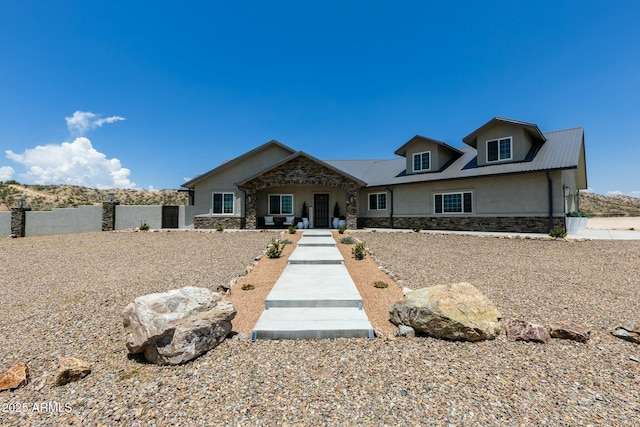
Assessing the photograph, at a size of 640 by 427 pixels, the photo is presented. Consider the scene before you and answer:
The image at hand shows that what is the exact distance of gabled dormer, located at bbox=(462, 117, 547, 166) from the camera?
15641 mm

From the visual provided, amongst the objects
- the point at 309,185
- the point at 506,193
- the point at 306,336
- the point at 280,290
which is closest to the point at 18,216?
the point at 309,185

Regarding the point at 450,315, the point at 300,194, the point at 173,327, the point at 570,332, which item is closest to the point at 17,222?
the point at 300,194

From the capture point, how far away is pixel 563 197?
546 inches

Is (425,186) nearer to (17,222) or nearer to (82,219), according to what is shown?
(82,219)

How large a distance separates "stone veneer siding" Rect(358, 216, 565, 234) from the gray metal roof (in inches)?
96.3

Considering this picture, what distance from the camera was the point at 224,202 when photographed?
1922cm

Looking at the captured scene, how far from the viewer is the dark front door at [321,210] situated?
773 inches

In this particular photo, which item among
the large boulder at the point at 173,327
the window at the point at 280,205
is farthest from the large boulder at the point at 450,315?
the window at the point at 280,205

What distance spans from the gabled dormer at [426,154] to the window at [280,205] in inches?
334

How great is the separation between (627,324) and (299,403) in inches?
187

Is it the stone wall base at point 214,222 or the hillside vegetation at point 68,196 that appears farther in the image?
the hillside vegetation at point 68,196

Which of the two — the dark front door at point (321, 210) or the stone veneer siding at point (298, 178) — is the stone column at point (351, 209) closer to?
the stone veneer siding at point (298, 178)

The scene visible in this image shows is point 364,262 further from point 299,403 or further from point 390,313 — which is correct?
point 299,403

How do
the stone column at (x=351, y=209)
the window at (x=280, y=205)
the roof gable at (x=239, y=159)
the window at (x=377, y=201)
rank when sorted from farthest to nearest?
the window at (x=377, y=201), the window at (x=280, y=205), the roof gable at (x=239, y=159), the stone column at (x=351, y=209)
